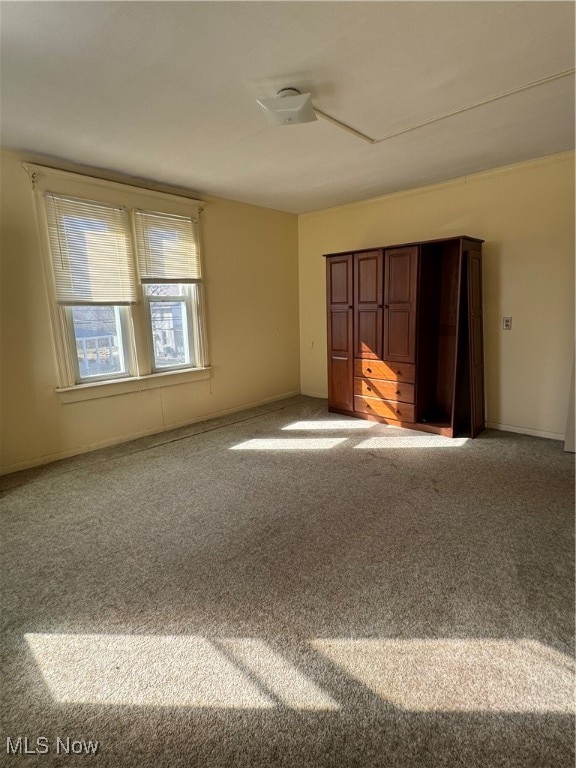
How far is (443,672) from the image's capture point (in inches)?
57.4

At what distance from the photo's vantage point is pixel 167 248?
409 centimetres

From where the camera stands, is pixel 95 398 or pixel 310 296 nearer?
pixel 95 398

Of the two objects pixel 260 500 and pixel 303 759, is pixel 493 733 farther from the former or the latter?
pixel 260 500

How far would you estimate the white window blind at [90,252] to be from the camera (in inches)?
132

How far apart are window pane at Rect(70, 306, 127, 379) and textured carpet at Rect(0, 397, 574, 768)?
112cm

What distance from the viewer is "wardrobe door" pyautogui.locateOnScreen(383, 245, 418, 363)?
12.9ft

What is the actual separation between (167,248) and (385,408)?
2.96m

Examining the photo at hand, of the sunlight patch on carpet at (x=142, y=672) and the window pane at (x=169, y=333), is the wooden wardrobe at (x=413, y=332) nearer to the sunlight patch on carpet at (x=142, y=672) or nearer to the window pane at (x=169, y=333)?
the window pane at (x=169, y=333)

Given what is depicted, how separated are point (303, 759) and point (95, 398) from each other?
335 centimetres

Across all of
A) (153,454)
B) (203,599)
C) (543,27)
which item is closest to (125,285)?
(153,454)

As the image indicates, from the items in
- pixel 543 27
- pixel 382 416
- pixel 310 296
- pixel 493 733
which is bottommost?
pixel 493 733

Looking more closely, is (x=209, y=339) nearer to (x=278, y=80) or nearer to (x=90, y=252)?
(x=90, y=252)

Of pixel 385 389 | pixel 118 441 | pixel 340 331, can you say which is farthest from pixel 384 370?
pixel 118 441

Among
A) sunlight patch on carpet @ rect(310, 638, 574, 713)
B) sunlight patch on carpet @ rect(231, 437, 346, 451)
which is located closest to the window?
sunlight patch on carpet @ rect(231, 437, 346, 451)
